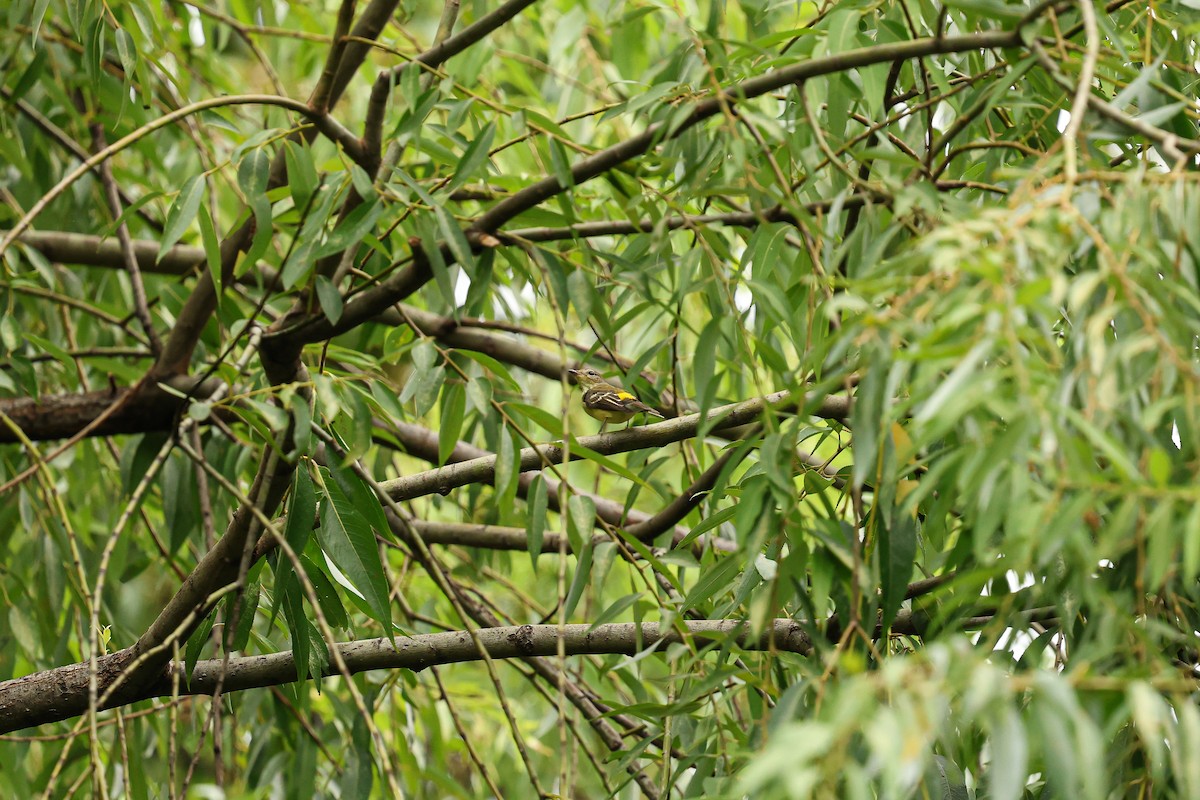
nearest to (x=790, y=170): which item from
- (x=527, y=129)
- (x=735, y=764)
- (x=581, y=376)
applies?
(x=527, y=129)

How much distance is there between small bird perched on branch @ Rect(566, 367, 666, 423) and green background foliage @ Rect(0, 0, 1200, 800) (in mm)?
96

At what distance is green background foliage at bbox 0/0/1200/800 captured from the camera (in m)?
0.73

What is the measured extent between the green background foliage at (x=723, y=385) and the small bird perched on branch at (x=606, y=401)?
0.10 metres

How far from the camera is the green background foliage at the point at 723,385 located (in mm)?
733

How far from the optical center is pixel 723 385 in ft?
8.69

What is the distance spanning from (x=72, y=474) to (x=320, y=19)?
4.91ft

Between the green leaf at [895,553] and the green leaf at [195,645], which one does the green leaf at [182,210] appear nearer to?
the green leaf at [195,645]

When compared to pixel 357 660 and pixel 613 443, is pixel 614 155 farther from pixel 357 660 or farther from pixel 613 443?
pixel 357 660

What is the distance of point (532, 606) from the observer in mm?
2510

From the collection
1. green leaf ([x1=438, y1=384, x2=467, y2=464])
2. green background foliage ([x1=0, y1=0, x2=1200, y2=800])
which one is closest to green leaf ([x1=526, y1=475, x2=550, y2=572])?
green background foliage ([x1=0, y1=0, x2=1200, y2=800])

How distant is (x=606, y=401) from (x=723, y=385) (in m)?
0.64

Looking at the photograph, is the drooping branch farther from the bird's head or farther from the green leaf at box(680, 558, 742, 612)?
the bird's head

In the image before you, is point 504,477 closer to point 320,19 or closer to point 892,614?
point 892,614

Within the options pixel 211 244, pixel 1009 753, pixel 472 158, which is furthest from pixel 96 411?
pixel 1009 753
